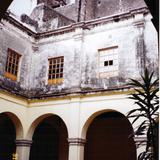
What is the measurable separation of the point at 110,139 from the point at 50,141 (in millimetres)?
3049

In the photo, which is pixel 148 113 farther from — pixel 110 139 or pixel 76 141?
pixel 110 139

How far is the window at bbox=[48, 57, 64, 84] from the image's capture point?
43.5 feet

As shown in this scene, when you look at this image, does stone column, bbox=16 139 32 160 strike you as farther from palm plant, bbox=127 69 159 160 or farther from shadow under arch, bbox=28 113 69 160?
palm plant, bbox=127 69 159 160

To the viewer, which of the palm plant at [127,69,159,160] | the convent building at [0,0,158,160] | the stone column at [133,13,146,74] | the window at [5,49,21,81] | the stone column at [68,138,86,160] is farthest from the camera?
the window at [5,49,21,81]

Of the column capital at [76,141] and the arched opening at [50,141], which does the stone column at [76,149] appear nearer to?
the column capital at [76,141]

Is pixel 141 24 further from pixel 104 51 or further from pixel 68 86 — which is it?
pixel 68 86

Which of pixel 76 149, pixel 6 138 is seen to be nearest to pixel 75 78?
pixel 76 149

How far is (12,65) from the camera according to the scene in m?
12.9

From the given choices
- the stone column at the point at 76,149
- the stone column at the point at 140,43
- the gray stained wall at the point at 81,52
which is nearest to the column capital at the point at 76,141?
the stone column at the point at 76,149

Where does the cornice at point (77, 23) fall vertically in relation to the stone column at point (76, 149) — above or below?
above

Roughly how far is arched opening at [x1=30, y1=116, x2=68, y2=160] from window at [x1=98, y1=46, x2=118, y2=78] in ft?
13.3

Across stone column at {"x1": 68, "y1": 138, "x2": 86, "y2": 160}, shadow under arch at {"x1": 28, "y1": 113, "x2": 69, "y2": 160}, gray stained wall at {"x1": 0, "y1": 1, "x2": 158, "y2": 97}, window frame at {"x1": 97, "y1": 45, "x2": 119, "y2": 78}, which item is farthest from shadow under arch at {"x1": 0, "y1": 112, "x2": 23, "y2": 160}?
window frame at {"x1": 97, "y1": 45, "x2": 119, "y2": 78}

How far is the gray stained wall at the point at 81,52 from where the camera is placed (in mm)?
11734

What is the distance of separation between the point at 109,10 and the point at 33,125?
30.4 ft
